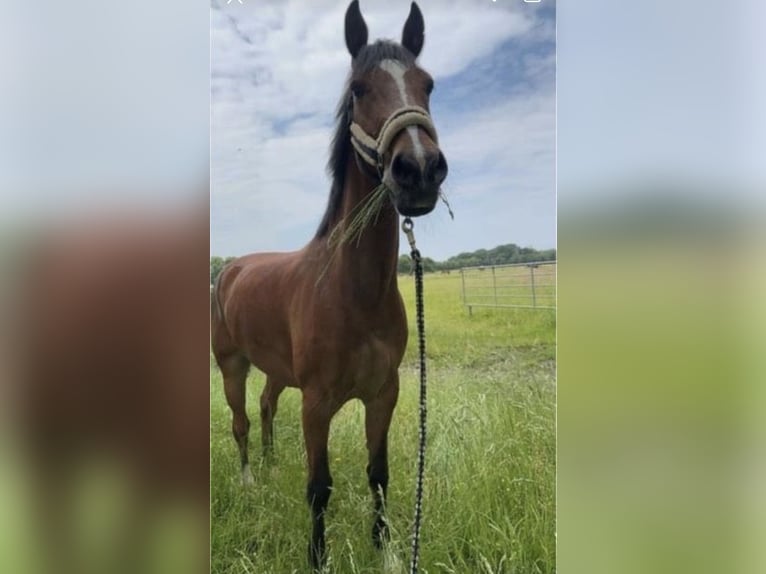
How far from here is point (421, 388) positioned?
4.10ft

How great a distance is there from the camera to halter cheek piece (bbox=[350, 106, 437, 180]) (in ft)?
3.68

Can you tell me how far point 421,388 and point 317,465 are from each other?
11.7 inches

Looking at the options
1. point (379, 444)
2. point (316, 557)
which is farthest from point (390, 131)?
point (316, 557)

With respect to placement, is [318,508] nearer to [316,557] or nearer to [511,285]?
[316,557]

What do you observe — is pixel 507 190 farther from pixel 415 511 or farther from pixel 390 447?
pixel 415 511

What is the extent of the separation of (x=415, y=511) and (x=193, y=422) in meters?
0.55

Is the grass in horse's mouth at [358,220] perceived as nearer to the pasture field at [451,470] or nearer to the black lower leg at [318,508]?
the pasture field at [451,470]

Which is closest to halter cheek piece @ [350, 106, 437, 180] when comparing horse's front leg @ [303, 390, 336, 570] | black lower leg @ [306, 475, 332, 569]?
horse's front leg @ [303, 390, 336, 570]

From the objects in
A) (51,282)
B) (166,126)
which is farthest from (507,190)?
(51,282)

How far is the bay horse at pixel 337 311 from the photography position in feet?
3.95

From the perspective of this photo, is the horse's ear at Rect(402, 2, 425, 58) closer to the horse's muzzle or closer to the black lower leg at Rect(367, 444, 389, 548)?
the horse's muzzle

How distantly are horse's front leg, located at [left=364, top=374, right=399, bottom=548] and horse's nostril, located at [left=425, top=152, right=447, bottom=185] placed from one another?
446 millimetres

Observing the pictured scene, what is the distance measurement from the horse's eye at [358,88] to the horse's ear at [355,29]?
0.24 ft

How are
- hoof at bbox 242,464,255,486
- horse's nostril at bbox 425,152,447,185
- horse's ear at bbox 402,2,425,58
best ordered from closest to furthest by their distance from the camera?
horse's nostril at bbox 425,152,447,185 → horse's ear at bbox 402,2,425,58 → hoof at bbox 242,464,255,486
